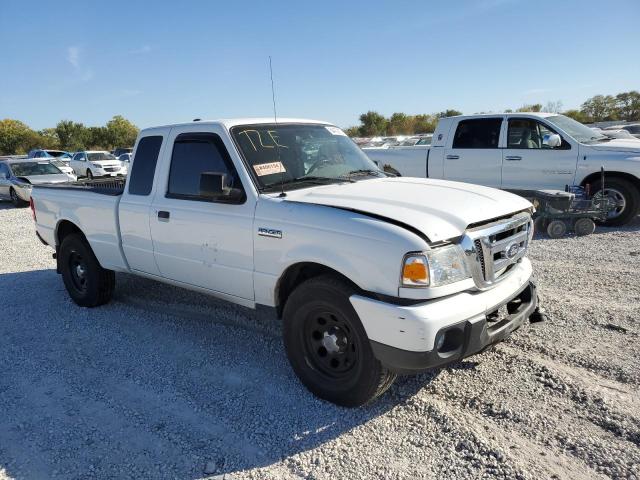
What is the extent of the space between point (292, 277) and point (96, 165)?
25.4 m

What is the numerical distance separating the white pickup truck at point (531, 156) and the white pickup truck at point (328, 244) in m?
5.40

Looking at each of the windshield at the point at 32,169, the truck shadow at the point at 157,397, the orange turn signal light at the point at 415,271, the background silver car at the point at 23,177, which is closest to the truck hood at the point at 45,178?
the background silver car at the point at 23,177

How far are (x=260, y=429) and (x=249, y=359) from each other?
40.6 inches

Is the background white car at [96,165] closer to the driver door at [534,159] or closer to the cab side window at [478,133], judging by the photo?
the cab side window at [478,133]

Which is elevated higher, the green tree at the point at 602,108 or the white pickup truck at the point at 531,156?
the green tree at the point at 602,108

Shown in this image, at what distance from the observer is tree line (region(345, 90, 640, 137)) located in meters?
40.5

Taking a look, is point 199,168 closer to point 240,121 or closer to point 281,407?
point 240,121

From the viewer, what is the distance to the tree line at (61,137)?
60.9 metres

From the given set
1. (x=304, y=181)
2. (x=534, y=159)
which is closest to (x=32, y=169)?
(x=534, y=159)

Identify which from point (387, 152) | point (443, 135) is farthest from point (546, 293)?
point (387, 152)

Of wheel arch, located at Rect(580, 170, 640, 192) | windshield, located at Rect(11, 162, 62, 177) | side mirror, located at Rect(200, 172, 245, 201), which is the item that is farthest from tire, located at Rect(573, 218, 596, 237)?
windshield, located at Rect(11, 162, 62, 177)

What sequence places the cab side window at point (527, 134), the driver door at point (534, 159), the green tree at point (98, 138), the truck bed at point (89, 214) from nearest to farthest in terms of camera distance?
the truck bed at point (89, 214)
the driver door at point (534, 159)
the cab side window at point (527, 134)
the green tree at point (98, 138)

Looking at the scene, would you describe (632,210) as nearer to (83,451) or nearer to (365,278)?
(365,278)

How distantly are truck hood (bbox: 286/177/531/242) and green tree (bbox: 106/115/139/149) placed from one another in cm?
6551
